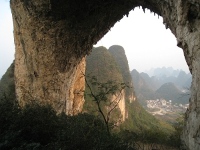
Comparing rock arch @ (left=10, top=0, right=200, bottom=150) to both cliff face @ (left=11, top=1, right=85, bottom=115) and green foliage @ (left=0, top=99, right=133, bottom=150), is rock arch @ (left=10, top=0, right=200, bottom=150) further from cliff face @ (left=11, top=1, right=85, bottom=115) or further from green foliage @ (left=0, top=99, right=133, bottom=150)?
green foliage @ (left=0, top=99, right=133, bottom=150)

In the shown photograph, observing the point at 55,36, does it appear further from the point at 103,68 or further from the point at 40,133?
the point at 103,68

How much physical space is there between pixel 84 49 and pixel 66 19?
255 centimetres

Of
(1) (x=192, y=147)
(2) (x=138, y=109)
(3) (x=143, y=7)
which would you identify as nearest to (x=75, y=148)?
(1) (x=192, y=147)

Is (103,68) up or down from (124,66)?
down

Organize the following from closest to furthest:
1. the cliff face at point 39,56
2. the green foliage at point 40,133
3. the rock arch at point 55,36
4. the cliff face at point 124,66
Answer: the green foliage at point 40,133 < the rock arch at point 55,36 < the cliff face at point 39,56 < the cliff face at point 124,66

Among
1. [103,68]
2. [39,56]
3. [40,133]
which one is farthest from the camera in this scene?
[103,68]

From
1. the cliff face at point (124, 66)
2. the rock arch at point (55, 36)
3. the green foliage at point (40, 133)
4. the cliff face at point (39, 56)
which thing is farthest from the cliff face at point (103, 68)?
the green foliage at point (40, 133)

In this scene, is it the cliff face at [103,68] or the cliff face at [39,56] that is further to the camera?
the cliff face at [103,68]

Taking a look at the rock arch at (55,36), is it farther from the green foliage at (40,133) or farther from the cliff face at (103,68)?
the cliff face at (103,68)

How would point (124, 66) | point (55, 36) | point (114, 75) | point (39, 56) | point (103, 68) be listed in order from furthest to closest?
point (124, 66), point (103, 68), point (114, 75), point (39, 56), point (55, 36)

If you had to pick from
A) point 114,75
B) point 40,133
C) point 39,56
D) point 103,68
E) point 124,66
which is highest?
point 124,66

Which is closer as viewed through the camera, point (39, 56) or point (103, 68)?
point (39, 56)

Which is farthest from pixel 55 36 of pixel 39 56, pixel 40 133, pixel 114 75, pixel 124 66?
pixel 124 66

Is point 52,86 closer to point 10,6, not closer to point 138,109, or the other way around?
point 10,6
